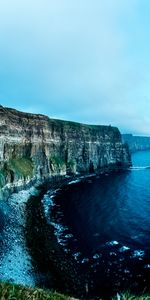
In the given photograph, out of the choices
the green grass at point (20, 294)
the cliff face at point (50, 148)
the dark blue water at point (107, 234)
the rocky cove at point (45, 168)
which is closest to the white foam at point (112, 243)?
the dark blue water at point (107, 234)

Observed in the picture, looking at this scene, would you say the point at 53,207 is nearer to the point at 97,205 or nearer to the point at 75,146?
the point at 97,205

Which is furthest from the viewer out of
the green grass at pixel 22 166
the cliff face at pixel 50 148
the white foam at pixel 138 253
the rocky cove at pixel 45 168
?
the cliff face at pixel 50 148

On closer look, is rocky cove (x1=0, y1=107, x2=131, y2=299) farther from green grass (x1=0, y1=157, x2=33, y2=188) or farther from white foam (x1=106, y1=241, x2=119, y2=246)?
white foam (x1=106, y1=241, x2=119, y2=246)

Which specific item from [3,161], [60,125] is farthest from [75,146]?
[3,161]

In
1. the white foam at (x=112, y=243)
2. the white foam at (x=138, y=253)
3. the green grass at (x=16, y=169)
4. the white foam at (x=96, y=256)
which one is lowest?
the white foam at (x=96, y=256)

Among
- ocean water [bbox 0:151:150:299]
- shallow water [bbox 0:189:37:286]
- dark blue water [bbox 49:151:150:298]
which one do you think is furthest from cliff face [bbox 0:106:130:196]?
dark blue water [bbox 49:151:150:298]

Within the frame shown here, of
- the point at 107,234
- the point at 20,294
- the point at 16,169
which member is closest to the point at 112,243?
the point at 107,234

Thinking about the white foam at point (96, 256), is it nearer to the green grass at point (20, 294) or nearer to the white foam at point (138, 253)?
the white foam at point (138, 253)

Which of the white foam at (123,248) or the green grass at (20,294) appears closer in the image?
the green grass at (20,294)

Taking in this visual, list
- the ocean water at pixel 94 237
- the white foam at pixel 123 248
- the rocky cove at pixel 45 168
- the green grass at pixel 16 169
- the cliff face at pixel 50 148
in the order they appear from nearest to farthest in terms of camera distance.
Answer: the ocean water at pixel 94 237, the rocky cove at pixel 45 168, the white foam at pixel 123 248, the green grass at pixel 16 169, the cliff face at pixel 50 148
